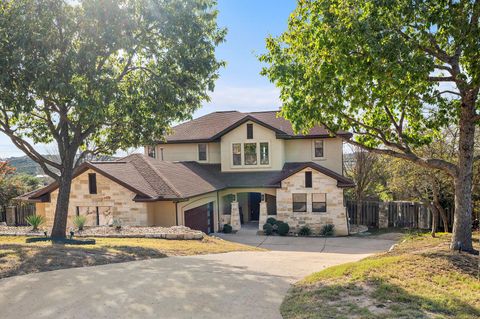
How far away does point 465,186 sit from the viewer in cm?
974

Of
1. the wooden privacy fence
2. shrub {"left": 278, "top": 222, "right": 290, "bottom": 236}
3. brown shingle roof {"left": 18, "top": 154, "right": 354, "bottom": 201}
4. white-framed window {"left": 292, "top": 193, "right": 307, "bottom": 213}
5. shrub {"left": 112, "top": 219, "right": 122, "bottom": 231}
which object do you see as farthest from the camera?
the wooden privacy fence

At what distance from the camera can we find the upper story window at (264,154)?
26.4 m

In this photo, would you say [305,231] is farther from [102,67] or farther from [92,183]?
[102,67]

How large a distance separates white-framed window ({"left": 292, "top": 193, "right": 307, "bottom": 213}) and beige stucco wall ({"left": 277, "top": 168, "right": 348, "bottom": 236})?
190mm

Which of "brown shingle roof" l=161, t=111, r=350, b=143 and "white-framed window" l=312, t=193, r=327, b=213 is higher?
"brown shingle roof" l=161, t=111, r=350, b=143

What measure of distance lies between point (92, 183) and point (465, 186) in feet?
56.8

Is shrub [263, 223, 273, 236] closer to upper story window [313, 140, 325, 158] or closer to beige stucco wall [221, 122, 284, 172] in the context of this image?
beige stucco wall [221, 122, 284, 172]

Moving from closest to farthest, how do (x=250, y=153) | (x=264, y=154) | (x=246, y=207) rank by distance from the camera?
(x=264, y=154)
(x=250, y=153)
(x=246, y=207)

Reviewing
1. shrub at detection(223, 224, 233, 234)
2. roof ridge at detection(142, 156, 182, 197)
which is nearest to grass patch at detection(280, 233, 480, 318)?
roof ridge at detection(142, 156, 182, 197)

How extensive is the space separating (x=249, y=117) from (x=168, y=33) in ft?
44.5

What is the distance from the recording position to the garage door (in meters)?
20.8

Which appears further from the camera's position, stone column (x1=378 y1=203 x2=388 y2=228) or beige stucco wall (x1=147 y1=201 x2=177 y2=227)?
stone column (x1=378 y1=203 x2=388 y2=228)

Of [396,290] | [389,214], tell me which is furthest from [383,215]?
[396,290]

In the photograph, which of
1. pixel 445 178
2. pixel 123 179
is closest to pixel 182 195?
pixel 123 179
